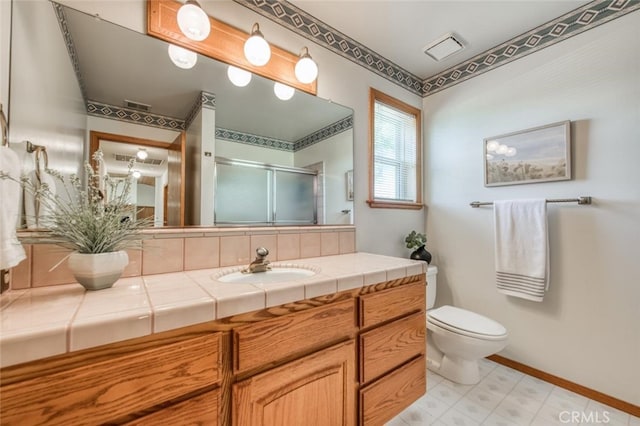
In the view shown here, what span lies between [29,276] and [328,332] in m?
0.98

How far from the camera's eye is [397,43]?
183 cm

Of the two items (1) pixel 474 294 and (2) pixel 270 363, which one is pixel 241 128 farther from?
(1) pixel 474 294

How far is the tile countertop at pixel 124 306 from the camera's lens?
0.51 meters

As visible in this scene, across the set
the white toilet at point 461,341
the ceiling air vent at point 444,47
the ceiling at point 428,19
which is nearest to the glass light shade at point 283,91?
the ceiling at point 428,19

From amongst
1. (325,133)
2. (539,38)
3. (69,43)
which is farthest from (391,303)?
(539,38)

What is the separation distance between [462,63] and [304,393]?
2439mm

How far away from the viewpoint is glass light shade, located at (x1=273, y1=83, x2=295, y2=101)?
1477mm

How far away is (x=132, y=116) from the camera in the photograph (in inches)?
42.8

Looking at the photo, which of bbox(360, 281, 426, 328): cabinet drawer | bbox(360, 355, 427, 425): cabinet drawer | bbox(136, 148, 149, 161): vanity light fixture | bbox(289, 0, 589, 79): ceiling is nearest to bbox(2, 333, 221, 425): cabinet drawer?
bbox(360, 281, 426, 328): cabinet drawer

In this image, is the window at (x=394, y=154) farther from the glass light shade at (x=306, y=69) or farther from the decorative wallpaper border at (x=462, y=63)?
the glass light shade at (x=306, y=69)

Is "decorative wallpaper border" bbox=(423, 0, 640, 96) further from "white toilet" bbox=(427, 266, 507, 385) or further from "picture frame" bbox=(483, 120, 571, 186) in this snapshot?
"white toilet" bbox=(427, 266, 507, 385)

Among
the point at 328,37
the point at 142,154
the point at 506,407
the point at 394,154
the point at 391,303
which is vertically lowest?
the point at 506,407

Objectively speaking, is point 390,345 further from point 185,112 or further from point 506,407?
point 185,112

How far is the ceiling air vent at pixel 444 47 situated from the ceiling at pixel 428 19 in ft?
0.10
